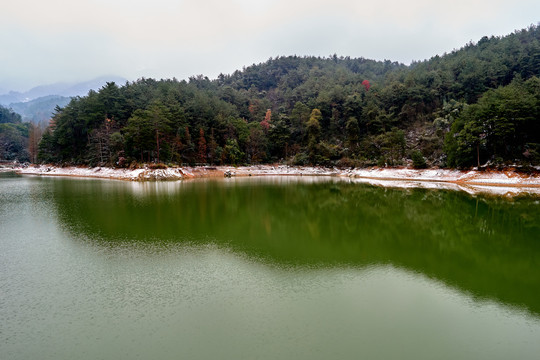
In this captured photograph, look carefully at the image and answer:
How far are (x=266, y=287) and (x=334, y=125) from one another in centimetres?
6089

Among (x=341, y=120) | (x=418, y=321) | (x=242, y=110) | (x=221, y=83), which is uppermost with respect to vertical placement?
(x=221, y=83)

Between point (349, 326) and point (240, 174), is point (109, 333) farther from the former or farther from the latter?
point (240, 174)

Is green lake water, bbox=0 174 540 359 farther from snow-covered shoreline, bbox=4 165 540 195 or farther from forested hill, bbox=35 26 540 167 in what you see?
forested hill, bbox=35 26 540 167

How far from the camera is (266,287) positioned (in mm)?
8273

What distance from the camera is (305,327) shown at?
6.22 meters

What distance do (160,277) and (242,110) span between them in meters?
71.7

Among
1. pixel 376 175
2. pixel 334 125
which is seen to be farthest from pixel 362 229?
pixel 334 125

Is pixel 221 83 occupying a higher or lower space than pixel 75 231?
higher

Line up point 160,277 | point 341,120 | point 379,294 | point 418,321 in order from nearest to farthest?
point 418,321 → point 379,294 → point 160,277 → point 341,120

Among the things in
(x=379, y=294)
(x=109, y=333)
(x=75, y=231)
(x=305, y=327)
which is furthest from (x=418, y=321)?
(x=75, y=231)

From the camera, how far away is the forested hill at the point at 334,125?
38844mm

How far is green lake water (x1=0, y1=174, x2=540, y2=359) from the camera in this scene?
5.75 metres

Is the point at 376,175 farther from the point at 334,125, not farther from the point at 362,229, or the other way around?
the point at 362,229

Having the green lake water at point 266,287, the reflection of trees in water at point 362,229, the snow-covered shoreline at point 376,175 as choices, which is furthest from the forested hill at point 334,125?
the green lake water at point 266,287
